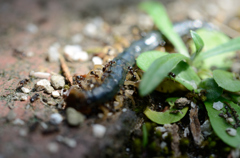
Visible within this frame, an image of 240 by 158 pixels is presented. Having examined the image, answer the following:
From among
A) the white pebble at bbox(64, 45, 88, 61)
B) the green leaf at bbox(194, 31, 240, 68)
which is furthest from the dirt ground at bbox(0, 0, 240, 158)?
the green leaf at bbox(194, 31, 240, 68)

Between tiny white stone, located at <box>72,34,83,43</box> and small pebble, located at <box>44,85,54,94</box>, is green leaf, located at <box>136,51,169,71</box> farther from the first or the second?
tiny white stone, located at <box>72,34,83,43</box>

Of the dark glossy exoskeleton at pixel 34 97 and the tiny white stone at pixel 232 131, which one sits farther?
the dark glossy exoskeleton at pixel 34 97

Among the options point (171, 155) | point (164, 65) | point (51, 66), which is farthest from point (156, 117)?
point (51, 66)

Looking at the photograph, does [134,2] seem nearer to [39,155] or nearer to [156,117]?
[156,117]

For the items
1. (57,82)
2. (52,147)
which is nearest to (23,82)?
(57,82)

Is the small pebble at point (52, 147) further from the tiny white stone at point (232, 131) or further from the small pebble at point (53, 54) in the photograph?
the tiny white stone at point (232, 131)

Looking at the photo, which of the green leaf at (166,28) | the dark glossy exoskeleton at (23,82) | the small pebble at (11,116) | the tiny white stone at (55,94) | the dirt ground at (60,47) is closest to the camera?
the dirt ground at (60,47)

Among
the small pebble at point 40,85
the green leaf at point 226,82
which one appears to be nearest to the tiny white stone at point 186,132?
the green leaf at point 226,82
